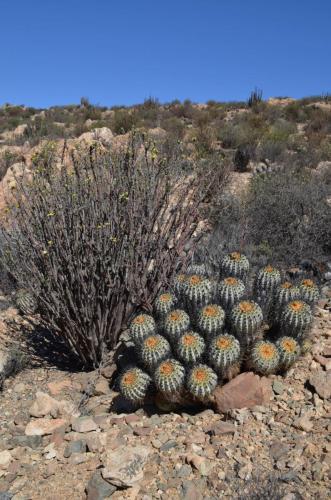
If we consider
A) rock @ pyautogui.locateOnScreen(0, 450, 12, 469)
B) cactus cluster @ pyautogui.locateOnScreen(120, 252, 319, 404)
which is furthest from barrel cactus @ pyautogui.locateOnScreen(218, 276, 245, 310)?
rock @ pyautogui.locateOnScreen(0, 450, 12, 469)

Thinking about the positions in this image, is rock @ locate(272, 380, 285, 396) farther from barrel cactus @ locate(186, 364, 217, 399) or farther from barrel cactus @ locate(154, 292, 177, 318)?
barrel cactus @ locate(154, 292, 177, 318)

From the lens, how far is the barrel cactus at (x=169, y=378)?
3803 millimetres

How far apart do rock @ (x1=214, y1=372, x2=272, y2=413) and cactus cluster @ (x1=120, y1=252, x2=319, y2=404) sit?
8 cm

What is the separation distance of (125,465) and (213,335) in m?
1.17

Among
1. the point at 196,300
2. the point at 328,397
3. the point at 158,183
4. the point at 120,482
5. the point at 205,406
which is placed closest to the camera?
the point at 120,482

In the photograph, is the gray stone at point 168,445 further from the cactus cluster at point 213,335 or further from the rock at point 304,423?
the rock at point 304,423

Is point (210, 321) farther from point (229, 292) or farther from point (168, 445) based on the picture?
point (168, 445)

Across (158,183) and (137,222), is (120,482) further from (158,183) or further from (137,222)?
(158,183)

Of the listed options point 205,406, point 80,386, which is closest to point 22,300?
point 80,386

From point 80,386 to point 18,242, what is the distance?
4.77 feet

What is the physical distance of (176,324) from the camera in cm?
412

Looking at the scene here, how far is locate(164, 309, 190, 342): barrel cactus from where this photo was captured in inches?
162

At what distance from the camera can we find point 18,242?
16.3 ft

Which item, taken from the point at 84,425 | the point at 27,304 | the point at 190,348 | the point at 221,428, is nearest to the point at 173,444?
the point at 221,428
